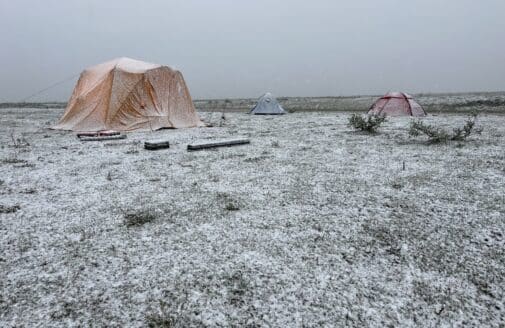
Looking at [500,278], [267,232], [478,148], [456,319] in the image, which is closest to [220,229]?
[267,232]

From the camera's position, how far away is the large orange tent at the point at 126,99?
16.0 m

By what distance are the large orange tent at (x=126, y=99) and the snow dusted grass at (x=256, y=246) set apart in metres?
8.31

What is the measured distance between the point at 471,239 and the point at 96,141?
502 inches

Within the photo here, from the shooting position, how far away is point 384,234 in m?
4.35

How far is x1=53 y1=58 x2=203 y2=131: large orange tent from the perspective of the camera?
1596 centimetres

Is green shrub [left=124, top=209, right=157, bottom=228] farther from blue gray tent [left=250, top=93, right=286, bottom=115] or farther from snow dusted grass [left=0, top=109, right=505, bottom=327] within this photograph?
blue gray tent [left=250, top=93, right=286, bottom=115]

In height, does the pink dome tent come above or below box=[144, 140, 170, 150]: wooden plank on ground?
above

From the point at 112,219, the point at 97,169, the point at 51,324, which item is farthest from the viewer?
the point at 97,169

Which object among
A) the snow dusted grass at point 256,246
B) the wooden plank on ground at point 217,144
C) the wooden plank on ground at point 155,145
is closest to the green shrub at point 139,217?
the snow dusted grass at point 256,246

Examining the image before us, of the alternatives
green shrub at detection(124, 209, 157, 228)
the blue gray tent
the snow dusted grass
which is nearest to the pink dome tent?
the blue gray tent

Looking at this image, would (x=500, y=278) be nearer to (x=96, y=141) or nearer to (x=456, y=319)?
(x=456, y=319)

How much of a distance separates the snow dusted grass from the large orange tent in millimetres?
8308

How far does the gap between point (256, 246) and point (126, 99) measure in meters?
14.1

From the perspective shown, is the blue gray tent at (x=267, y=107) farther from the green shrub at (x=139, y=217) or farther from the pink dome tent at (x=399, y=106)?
the green shrub at (x=139, y=217)
